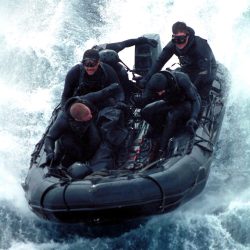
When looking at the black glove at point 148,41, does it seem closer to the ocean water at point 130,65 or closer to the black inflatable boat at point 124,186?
the ocean water at point 130,65

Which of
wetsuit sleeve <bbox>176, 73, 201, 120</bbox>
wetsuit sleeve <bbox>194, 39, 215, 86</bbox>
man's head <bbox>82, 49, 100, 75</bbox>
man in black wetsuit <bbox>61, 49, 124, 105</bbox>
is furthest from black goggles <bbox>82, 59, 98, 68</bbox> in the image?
wetsuit sleeve <bbox>194, 39, 215, 86</bbox>

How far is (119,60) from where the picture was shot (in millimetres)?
9383

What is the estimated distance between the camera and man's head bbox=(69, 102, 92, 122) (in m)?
7.30

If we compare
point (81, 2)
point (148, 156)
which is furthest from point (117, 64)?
point (81, 2)

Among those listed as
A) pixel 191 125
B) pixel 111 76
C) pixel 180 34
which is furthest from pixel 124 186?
pixel 180 34

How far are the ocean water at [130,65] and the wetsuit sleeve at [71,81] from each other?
192 centimetres

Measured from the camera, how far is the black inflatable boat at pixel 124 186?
6.84m

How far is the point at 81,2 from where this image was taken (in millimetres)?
17594

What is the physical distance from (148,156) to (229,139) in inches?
117

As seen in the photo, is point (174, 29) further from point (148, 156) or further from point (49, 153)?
point (49, 153)

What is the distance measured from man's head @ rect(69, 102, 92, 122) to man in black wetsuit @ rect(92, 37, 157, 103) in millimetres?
2063

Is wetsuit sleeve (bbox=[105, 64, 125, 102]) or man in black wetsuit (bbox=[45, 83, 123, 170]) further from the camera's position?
wetsuit sleeve (bbox=[105, 64, 125, 102])

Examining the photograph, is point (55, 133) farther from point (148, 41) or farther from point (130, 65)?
point (130, 65)

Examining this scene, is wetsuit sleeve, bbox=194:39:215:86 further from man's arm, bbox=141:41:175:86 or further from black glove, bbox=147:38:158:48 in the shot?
black glove, bbox=147:38:158:48
